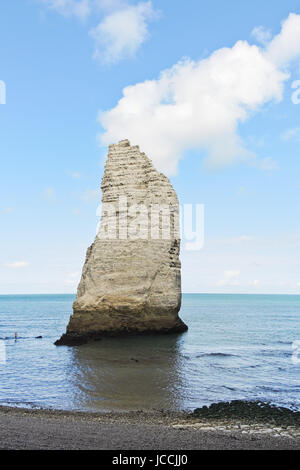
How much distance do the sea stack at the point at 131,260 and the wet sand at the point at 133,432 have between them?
46.0 feet

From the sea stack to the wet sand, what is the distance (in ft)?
46.0

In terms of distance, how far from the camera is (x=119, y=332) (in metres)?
26.7

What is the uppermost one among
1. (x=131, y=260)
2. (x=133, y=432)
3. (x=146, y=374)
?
(x=131, y=260)

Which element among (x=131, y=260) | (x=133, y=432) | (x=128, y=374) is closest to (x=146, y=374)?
(x=128, y=374)

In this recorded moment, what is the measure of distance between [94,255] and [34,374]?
10.8 metres

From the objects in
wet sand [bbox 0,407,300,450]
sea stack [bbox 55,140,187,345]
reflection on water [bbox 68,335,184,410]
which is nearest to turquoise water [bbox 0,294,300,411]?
reflection on water [bbox 68,335,184,410]

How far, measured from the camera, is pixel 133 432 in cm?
971

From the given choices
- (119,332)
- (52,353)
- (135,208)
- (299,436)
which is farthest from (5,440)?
(135,208)

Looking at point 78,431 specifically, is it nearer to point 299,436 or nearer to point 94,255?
point 299,436

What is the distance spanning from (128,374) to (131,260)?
34.6ft

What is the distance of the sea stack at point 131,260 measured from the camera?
87.6 feet

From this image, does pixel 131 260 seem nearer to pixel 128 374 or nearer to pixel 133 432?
pixel 128 374

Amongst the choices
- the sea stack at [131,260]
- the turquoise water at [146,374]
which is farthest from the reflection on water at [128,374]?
the sea stack at [131,260]

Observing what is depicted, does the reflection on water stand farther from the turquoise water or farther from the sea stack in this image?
the sea stack
